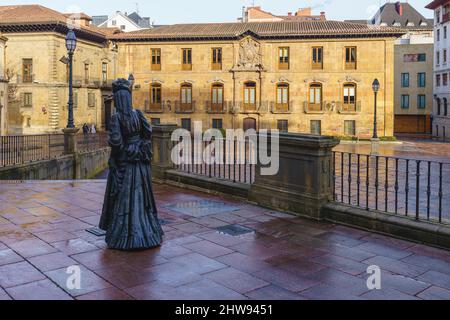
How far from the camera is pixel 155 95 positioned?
1673 inches

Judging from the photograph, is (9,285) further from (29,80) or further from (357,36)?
(29,80)

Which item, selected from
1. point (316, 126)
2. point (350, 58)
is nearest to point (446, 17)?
point (350, 58)

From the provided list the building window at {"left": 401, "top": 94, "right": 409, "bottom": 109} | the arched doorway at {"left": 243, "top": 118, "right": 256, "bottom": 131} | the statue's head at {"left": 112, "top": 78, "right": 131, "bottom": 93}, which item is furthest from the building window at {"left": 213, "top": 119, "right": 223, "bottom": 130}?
the statue's head at {"left": 112, "top": 78, "right": 131, "bottom": 93}

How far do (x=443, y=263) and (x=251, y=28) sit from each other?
38.0 m

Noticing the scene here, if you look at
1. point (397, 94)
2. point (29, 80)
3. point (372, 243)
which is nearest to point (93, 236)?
point (372, 243)

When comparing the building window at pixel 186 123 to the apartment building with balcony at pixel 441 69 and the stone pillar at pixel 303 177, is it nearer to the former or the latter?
the apartment building with balcony at pixel 441 69

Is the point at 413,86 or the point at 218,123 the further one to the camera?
the point at 413,86

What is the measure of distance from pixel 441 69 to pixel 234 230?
1917 inches

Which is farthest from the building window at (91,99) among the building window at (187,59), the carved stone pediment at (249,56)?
the carved stone pediment at (249,56)

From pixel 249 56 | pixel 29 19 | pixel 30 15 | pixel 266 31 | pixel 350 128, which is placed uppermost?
pixel 30 15

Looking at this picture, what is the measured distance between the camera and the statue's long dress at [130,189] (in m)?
6.18

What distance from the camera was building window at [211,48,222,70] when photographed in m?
41.1

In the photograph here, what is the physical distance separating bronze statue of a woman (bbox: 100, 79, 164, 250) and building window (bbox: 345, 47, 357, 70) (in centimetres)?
3590

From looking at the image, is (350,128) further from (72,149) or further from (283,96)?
(72,149)
